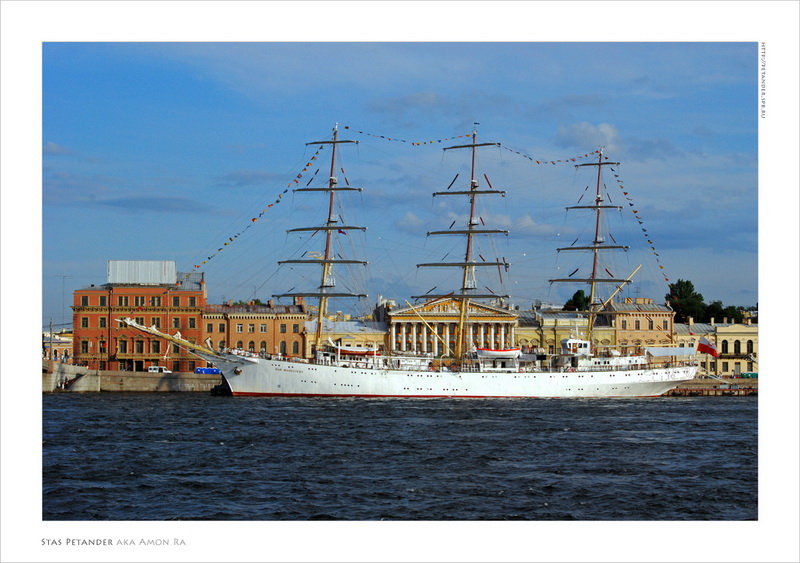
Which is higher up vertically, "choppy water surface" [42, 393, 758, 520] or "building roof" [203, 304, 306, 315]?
"building roof" [203, 304, 306, 315]

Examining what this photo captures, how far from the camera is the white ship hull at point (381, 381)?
66625mm

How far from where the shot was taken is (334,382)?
66750 mm

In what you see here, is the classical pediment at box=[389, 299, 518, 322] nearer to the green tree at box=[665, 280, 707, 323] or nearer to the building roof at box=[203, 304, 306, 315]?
the building roof at box=[203, 304, 306, 315]

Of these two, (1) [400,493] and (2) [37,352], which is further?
(1) [400,493]

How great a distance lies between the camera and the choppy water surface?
24.5m

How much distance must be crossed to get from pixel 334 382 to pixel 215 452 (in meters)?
33.2

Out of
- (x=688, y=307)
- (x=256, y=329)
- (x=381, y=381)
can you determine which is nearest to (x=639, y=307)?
(x=688, y=307)

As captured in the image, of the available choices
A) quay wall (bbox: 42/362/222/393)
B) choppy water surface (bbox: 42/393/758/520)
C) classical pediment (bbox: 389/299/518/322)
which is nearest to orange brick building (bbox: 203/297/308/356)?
classical pediment (bbox: 389/299/518/322)

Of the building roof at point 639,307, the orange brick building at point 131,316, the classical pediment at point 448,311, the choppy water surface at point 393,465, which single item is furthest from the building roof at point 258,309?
the choppy water surface at point 393,465

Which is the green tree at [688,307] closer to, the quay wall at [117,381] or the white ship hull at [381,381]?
the white ship hull at [381,381]

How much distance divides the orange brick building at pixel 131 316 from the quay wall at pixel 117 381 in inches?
367

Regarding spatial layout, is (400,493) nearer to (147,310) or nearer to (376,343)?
(147,310)

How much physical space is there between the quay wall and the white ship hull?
271 cm

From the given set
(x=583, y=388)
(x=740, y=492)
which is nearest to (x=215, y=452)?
(x=740, y=492)
